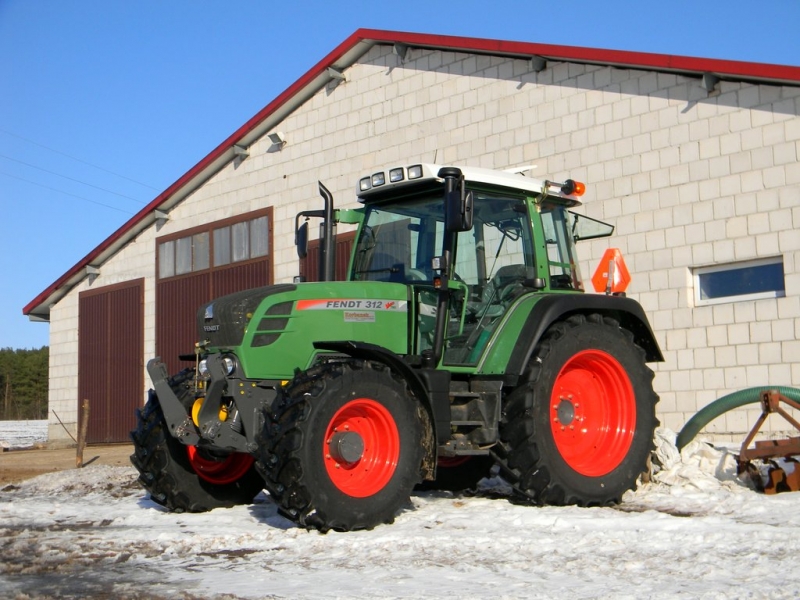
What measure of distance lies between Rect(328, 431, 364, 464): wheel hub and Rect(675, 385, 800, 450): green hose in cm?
357

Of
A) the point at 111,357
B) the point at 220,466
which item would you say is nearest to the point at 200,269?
the point at 111,357

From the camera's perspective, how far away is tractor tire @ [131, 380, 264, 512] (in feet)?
23.1

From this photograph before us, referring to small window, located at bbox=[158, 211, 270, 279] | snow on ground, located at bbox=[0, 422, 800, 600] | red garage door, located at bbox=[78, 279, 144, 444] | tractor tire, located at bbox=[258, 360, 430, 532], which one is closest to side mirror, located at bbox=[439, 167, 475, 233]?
tractor tire, located at bbox=[258, 360, 430, 532]

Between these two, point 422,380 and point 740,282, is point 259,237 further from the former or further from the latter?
point 422,380

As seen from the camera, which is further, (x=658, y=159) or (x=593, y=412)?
(x=658, y=159)

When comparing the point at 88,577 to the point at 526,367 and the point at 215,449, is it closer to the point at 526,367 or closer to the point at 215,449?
the point at 215,449

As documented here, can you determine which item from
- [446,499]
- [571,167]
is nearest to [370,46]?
[571,167]

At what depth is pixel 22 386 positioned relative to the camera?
73062 millimetres

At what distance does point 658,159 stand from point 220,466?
7.44 meters

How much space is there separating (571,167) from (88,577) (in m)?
9.90

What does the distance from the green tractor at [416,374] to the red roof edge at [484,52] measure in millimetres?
4311

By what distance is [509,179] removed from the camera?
766 centimetres

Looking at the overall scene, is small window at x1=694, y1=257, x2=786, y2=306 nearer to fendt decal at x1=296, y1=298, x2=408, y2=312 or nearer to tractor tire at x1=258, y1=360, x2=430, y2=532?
fendt decal at x1=296, y1=298, x2=408, y2=312

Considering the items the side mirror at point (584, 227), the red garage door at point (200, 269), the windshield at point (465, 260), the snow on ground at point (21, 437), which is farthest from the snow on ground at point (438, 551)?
the snow on ground at point (21, 437)
